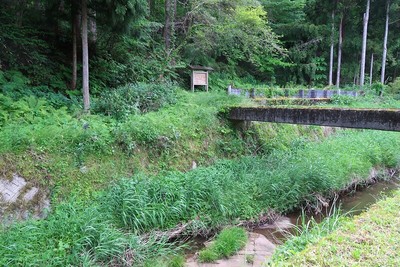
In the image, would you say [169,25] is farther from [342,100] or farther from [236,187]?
[236,187]

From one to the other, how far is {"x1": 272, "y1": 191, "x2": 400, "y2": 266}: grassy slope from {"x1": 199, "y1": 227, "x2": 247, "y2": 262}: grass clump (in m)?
2.44

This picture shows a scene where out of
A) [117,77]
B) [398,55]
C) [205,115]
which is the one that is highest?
[398,55]

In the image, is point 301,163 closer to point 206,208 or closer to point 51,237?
point 206,208

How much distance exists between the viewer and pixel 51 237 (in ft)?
13.9

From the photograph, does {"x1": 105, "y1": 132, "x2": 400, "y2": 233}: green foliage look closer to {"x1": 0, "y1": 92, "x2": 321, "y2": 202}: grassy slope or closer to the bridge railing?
{"x1": 0, "y1": 92, "x2": 321, "y2": 202}: grassy slope

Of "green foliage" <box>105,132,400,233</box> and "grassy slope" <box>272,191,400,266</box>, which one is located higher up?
"grassy slope" <box>272,191,400,266</box>

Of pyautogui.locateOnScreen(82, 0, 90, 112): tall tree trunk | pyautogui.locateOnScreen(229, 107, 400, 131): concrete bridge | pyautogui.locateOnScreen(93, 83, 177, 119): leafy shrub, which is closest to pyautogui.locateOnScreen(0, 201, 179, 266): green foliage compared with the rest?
pyautogui.locateOnScreen(93, 83, 177, 119): leafy shrub

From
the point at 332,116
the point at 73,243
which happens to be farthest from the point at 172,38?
the point at 73,243

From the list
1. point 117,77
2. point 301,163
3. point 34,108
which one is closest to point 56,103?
point 34,108

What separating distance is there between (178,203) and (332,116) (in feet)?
12.5

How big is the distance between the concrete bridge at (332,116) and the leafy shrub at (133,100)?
238 centimetres

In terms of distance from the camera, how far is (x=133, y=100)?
26.7ft

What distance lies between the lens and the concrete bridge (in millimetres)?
5660

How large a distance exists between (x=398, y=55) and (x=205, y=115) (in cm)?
2605
